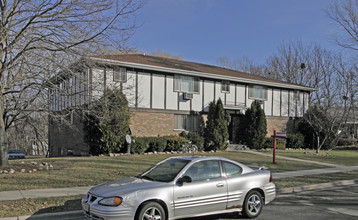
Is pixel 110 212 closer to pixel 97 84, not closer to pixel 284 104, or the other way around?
pixel 97 84

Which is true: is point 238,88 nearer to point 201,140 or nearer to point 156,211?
point 201,140

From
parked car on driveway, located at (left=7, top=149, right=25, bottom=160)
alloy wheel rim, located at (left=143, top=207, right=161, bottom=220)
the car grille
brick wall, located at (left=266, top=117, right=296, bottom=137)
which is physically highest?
brick wall, located at (left=266, top=117, right=296, bottom=137)

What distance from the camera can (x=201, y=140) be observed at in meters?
22.6

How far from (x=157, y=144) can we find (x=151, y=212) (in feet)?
48.8

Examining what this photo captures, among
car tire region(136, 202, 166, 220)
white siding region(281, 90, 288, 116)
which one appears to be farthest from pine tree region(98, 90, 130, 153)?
white siding region(281, 90, 288, 116)

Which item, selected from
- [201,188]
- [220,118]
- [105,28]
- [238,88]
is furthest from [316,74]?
[201,188]

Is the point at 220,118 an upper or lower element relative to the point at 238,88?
lower

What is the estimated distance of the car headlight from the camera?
5.47 m

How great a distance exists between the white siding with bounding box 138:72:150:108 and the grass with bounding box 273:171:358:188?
39.5 ft

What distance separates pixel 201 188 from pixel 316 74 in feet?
129

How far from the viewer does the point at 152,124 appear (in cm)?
2236

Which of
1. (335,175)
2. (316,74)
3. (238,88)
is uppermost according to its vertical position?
(316,74)

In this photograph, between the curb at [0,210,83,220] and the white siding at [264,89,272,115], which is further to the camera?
the white siding at [264,89,272,115]

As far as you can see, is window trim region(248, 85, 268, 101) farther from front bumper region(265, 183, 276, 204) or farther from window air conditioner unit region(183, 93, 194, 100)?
front bumper region(265, 183, 276, 204)
